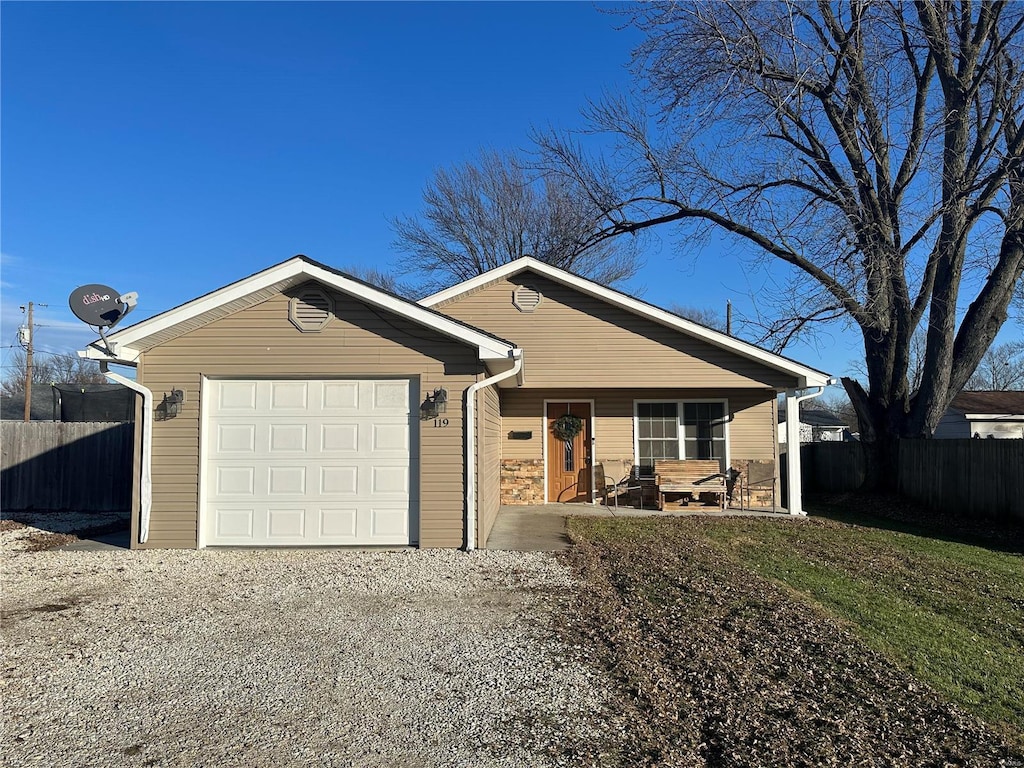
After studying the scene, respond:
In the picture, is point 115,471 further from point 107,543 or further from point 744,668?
point 744,668

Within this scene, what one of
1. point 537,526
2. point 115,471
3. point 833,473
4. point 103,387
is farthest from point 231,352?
point 833,473

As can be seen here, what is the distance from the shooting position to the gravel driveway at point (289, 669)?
3.42 meters

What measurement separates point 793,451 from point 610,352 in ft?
12.8

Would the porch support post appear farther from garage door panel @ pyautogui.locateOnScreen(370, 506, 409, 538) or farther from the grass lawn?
garage door panel @ pyautogui.locateOnScreen(370, 506, 409, 538)

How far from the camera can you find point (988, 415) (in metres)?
26.3

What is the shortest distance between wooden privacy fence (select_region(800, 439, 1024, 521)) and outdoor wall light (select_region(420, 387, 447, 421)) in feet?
30.0

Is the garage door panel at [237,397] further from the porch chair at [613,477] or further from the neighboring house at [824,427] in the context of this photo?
the neighboring house at [824,427]

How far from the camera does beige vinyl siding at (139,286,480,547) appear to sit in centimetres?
839

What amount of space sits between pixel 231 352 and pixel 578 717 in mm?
6507

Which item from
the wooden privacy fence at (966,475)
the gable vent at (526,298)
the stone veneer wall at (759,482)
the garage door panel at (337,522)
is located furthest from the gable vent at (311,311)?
the wooden privacy fence at (966,475)

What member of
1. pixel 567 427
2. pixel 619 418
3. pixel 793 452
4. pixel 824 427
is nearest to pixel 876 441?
pixel 793 452

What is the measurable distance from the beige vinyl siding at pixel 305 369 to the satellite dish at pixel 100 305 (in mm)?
570

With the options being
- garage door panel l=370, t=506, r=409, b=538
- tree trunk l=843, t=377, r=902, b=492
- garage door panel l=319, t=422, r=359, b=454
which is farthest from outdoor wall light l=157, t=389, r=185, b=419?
tree trunk l=843, t=377, r=902, b=492

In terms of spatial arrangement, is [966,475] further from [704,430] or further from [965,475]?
[704,430]
